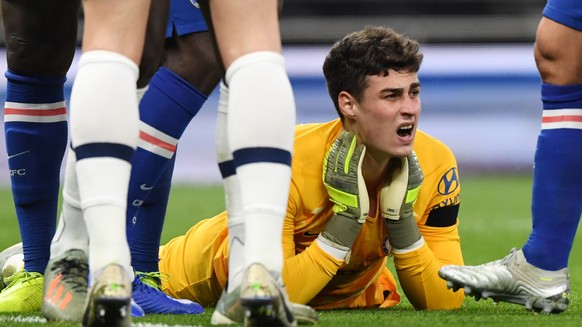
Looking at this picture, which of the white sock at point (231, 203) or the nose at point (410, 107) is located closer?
the white sock at point (231, 203)

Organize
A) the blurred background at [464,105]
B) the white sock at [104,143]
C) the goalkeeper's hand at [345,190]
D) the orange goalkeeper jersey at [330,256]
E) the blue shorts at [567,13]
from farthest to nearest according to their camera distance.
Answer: the blurred background at [464,105], the orange goalkeeper jersey at [330,256], the goalkeeper's hand at [345,190], the blue shorts at [567,13], the white sock at [104,143]

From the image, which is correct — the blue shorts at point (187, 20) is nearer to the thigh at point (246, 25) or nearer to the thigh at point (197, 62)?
the thigh at point (197, 62)

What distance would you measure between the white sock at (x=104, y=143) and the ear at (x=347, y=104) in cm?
112

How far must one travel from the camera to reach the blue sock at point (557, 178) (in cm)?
292

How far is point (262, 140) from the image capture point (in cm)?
213

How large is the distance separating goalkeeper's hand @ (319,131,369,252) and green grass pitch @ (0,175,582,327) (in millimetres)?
219

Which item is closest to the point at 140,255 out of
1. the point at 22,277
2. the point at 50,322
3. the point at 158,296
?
the point at 158,296

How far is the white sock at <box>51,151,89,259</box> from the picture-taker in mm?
2428

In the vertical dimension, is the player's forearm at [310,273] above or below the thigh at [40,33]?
below

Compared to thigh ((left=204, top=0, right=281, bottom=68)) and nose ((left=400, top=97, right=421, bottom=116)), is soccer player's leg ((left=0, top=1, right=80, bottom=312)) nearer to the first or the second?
thigh ((left=204, top=0, right=281, bottom=68))

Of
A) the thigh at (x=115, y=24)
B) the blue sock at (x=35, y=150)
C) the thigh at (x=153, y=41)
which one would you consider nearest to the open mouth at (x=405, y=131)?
the thigh at (x=153, y=41)

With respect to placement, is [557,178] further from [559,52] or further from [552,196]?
[559,52]

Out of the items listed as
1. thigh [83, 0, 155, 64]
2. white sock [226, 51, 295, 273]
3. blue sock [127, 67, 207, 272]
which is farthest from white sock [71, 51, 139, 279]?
blue sock [127, 67, 207, 272]

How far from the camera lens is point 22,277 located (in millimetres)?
3061
